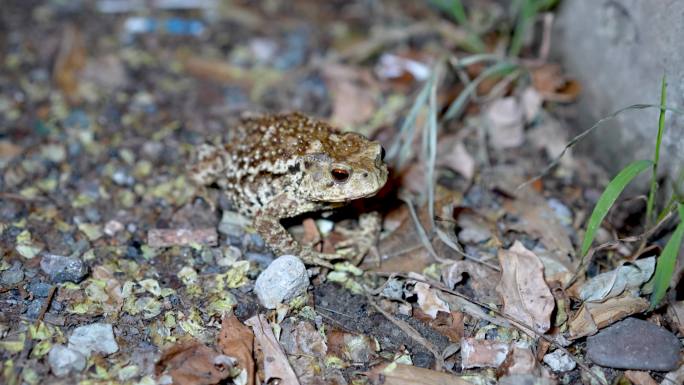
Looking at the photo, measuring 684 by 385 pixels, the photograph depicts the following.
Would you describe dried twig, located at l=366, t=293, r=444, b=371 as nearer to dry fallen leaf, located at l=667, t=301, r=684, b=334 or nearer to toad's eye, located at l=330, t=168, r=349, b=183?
toad's eye, located at l=330, t=168, r=349, b=183

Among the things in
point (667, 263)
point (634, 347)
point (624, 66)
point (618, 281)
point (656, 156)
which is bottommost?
point (634, 347)

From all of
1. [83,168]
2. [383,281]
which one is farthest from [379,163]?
[83,168]

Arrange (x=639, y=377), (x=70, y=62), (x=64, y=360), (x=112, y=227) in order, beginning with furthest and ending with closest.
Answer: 1. (x=70, y=62)
2. (x=112, y=227)
3. (x=639, y=377)
4. (x=64, y=360)

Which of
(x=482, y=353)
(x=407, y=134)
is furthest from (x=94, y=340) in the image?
(x=407, y=134)

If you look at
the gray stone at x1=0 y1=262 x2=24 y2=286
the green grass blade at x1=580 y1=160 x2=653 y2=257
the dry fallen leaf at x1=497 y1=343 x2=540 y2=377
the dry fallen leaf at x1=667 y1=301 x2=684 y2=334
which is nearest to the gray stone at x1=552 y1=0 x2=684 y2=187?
the green grass blade at x1=580 y1=160 x2=653 y2=257

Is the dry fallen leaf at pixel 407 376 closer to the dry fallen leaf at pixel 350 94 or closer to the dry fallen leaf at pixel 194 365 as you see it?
the dry fallen leaf at pixel 194 365

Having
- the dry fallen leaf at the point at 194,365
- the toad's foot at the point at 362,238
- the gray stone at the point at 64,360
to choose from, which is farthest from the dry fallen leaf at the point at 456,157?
the gray stone at the point at 64,360

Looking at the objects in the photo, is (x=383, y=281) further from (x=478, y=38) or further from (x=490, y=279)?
(x=478, y=38)

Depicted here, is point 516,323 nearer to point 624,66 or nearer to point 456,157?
point 456,157
